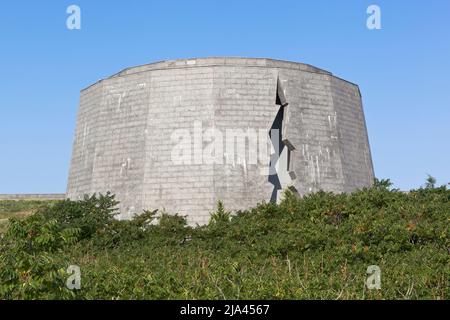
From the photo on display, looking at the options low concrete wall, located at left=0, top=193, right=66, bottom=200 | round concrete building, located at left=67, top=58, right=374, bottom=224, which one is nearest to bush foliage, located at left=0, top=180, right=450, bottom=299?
round concrete building, located at left=67, top=58, right=374, bottom=224

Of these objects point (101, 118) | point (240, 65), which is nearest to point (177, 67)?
point (240, 65)

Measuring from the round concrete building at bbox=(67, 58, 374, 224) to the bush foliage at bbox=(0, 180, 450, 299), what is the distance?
3882 mm

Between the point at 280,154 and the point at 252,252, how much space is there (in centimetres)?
1642

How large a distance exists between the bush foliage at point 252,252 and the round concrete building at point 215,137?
12.7ft

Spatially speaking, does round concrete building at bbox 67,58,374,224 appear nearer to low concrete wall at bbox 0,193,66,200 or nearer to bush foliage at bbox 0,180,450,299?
bush foliage at bbox 0,180,450,299

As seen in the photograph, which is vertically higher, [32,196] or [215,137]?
[32,196]

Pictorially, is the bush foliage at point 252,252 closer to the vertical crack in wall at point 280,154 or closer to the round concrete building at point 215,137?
the round concrete building at point 215,137

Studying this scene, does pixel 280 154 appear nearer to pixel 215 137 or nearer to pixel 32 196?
pixel 215 137

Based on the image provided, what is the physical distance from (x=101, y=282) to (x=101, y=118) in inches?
870

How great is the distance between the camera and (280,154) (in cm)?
3472

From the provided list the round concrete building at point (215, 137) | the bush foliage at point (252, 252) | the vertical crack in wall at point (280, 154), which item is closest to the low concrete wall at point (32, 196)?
the round concrete building at point (215, 137)

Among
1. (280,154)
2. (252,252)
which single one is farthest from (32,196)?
(252,252)

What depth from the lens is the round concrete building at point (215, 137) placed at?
30.7m

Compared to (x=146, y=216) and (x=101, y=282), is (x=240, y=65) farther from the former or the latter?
(x=101, y=282)
